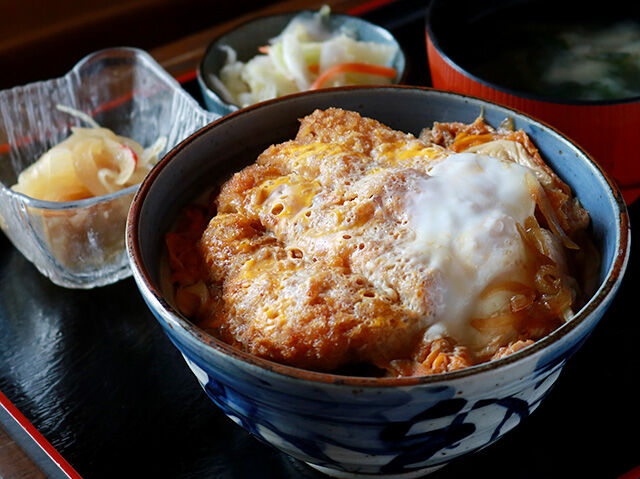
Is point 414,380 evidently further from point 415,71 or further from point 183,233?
point 415,71

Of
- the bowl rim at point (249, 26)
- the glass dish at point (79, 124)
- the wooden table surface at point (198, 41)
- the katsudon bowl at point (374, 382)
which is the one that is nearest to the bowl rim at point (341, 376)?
the katsudon bowl at point (374, 382)

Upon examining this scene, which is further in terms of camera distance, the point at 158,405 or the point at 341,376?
the point at 158,405

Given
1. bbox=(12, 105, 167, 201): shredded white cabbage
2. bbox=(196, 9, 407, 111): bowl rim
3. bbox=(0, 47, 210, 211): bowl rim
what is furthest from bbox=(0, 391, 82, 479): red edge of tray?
bbox=(196, 9, 407, 111): bowl rim

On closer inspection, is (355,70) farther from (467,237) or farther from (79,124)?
(467,237)

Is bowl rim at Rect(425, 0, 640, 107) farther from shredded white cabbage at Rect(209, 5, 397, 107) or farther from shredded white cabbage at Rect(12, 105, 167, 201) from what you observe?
shredded white cabbage at Rect(12, 105, 167, 201)

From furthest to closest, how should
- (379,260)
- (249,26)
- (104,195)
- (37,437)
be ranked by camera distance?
(249,26), (104,195), (37,437), (379,260)

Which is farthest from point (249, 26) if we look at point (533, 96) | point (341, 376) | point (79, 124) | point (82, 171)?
point (341, 376)
